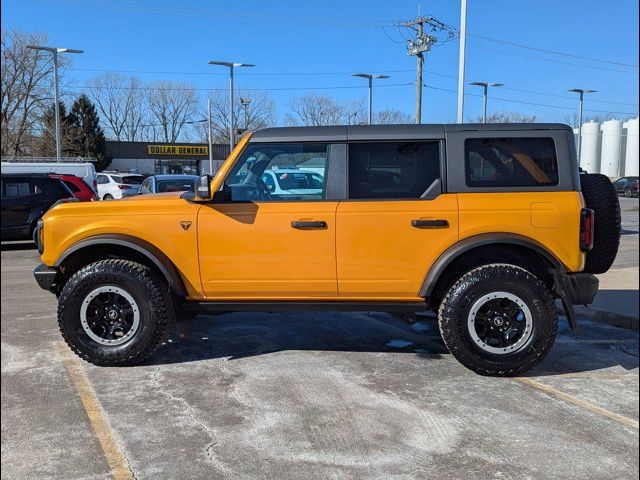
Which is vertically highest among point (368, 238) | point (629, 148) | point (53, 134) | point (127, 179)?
point (629, 148)

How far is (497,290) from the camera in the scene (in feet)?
14.5

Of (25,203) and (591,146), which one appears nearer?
(25,203)

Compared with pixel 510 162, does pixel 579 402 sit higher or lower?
lower

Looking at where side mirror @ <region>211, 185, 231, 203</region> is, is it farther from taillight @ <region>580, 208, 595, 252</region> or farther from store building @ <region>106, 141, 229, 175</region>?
store building @ <region>106, 141, 229, 175</region>

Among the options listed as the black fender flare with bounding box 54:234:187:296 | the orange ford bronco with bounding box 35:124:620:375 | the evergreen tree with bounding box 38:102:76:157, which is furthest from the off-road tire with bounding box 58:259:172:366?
the evergreen tree with bounding box 38:102:76:157

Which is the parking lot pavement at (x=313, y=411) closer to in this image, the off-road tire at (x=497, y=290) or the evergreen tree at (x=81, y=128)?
the off-road tire at (x=497, y=290)

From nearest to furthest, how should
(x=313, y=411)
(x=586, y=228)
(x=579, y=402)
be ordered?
1. (x=313, y=411)
2. (x=579, y=402)
3. (x=586, y=228)

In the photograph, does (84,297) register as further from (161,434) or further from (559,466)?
(559,466)

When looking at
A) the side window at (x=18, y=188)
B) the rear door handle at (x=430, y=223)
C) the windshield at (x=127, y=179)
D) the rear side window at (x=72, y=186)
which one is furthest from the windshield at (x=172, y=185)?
the windshield at (x=127, y=179)

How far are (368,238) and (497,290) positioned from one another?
112 centimetres

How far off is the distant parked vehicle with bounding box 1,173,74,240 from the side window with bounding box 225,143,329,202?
28.6ft

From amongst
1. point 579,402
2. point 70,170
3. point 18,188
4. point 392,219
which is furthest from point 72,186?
point 579,402

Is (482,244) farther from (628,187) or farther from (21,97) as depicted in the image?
(628,187)

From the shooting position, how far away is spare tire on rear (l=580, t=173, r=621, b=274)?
177 inches
